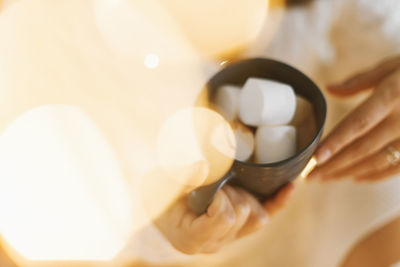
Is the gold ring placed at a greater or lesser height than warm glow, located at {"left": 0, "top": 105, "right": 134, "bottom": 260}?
lesser

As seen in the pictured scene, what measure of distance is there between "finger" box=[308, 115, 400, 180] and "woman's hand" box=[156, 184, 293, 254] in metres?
0.14

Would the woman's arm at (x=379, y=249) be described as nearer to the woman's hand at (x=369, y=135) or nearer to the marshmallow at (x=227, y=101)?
the woman's hand at (x=369, y=135)

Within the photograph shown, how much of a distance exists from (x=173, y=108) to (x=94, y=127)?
191 millimetres

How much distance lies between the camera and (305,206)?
0.97 metres

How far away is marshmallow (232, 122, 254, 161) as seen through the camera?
1.83 feet

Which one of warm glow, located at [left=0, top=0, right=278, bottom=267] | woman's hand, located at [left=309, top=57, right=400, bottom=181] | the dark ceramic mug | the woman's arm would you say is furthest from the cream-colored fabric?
the dark ceramic mug

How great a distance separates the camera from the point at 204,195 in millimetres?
566

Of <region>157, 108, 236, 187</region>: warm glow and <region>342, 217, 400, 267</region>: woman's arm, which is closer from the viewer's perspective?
→ <region>157, 108, 236, 187</region>: warm glow

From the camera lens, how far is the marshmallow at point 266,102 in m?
0.57

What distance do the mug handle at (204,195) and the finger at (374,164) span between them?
1.19 feet

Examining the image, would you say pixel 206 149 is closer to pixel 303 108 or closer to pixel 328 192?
pixel 303 108

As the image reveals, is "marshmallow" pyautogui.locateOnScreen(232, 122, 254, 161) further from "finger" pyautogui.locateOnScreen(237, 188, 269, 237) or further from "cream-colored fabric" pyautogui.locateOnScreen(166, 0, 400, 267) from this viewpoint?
"cream-colored fabric" pyautogui.locateOnScreen(166, 0, 400, 267)

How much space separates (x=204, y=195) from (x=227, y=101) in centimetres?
16

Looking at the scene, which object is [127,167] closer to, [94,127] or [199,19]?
[94,127]
